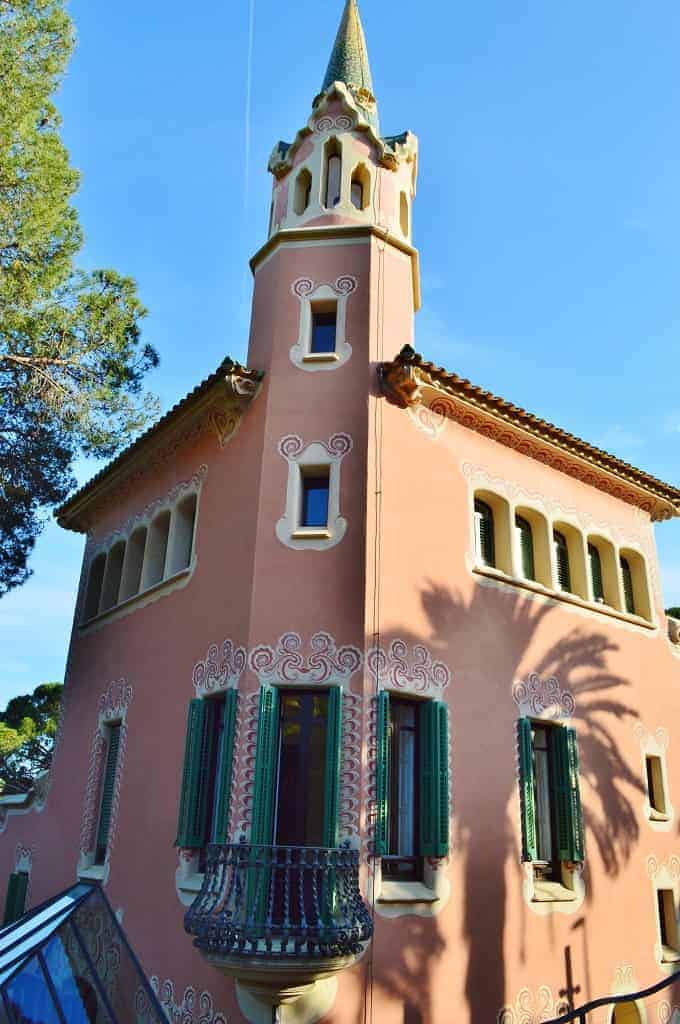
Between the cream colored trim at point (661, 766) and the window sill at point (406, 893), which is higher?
the cream colored trim at point (661, 766)

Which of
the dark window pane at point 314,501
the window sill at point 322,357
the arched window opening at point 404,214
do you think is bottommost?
the dark window pane at point 314,501

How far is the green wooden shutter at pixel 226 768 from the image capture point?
9.23 metres

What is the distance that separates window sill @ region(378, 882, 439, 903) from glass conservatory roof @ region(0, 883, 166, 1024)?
334 centimetres

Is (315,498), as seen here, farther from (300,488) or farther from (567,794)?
(567,794)

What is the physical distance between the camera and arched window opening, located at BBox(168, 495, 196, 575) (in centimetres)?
1287

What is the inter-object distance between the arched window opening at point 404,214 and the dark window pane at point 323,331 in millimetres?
2557

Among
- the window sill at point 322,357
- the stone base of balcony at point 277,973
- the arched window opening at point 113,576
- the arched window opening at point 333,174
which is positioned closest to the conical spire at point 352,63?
the arched window opening at point 333,174

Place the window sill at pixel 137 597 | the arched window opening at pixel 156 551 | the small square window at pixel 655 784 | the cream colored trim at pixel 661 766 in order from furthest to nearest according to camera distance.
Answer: the arched window opening at pixel 156 551 → the small square window at pixel 655 784 → the cream colored trim at pixel 661 766 → the window sill at pixel 137 597

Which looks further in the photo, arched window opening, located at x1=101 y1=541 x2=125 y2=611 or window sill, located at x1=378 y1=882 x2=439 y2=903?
arched window opening, located at x1=101 y1=541 x2=125 y2=611

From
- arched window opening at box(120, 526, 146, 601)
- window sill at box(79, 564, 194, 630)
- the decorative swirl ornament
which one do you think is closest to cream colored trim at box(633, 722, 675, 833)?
the decorative swirl ornament

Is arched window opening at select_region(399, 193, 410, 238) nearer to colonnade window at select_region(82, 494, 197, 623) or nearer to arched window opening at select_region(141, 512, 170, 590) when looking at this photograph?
colonnade window at select_region(82, 494, 197, 623)

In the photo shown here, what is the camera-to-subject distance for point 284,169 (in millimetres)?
13711

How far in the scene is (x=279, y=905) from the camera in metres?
7.79

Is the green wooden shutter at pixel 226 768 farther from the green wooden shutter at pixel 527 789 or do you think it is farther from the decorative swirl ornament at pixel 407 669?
the green wooden shutter at pixel 527 789
